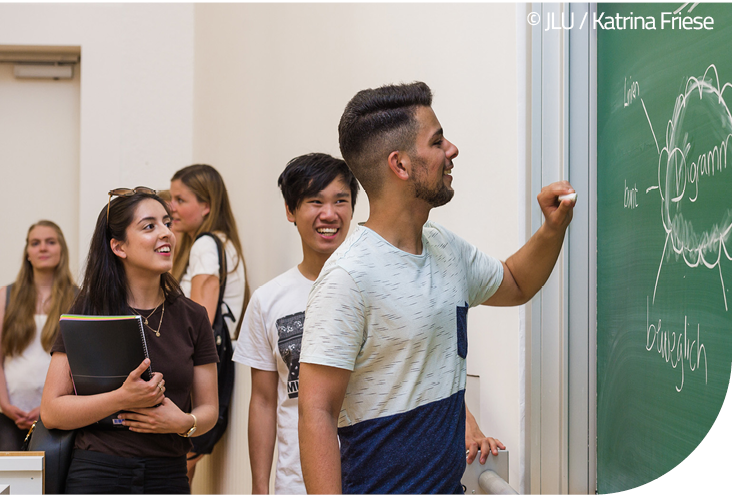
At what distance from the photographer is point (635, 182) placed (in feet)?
4.43

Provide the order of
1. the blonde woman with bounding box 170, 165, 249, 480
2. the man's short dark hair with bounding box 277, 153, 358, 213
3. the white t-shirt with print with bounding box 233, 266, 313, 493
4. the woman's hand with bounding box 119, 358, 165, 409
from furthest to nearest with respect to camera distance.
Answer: the blonde woman with bounding box 170, 165, 249, 480 < the man's short dark hair with bounding box 277, 153, 358, 213 < the white t-shirt with print with bounding box 233, 266, 313, 493 < the woman's hand with bounding box 119, 358, 165, 409

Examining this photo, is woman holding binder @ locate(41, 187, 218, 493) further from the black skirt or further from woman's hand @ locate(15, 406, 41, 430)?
woman's hand @ locate(15, 406, 41, 430)

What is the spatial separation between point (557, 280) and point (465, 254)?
37cm

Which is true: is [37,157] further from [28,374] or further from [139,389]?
[139,389]

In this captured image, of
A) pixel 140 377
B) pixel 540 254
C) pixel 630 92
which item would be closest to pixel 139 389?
pixel 140 377

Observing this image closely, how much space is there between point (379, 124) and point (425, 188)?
5.8 inches

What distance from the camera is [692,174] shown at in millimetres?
1150

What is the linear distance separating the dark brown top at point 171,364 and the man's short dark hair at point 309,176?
400mm

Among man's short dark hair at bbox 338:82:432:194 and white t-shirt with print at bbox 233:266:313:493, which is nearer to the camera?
man's short dark hair at bbox 338:82:432:194

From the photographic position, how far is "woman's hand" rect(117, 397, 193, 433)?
1.60m

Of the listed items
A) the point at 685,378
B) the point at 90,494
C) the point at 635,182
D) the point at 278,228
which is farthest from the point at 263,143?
the point at 685,378

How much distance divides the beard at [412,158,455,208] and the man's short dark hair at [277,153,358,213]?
626 mm

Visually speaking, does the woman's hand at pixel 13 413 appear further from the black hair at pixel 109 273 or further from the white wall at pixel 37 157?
the white wall at pixel 37 157

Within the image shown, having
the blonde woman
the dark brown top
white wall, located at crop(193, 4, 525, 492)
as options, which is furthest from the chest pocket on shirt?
the blonde woman
